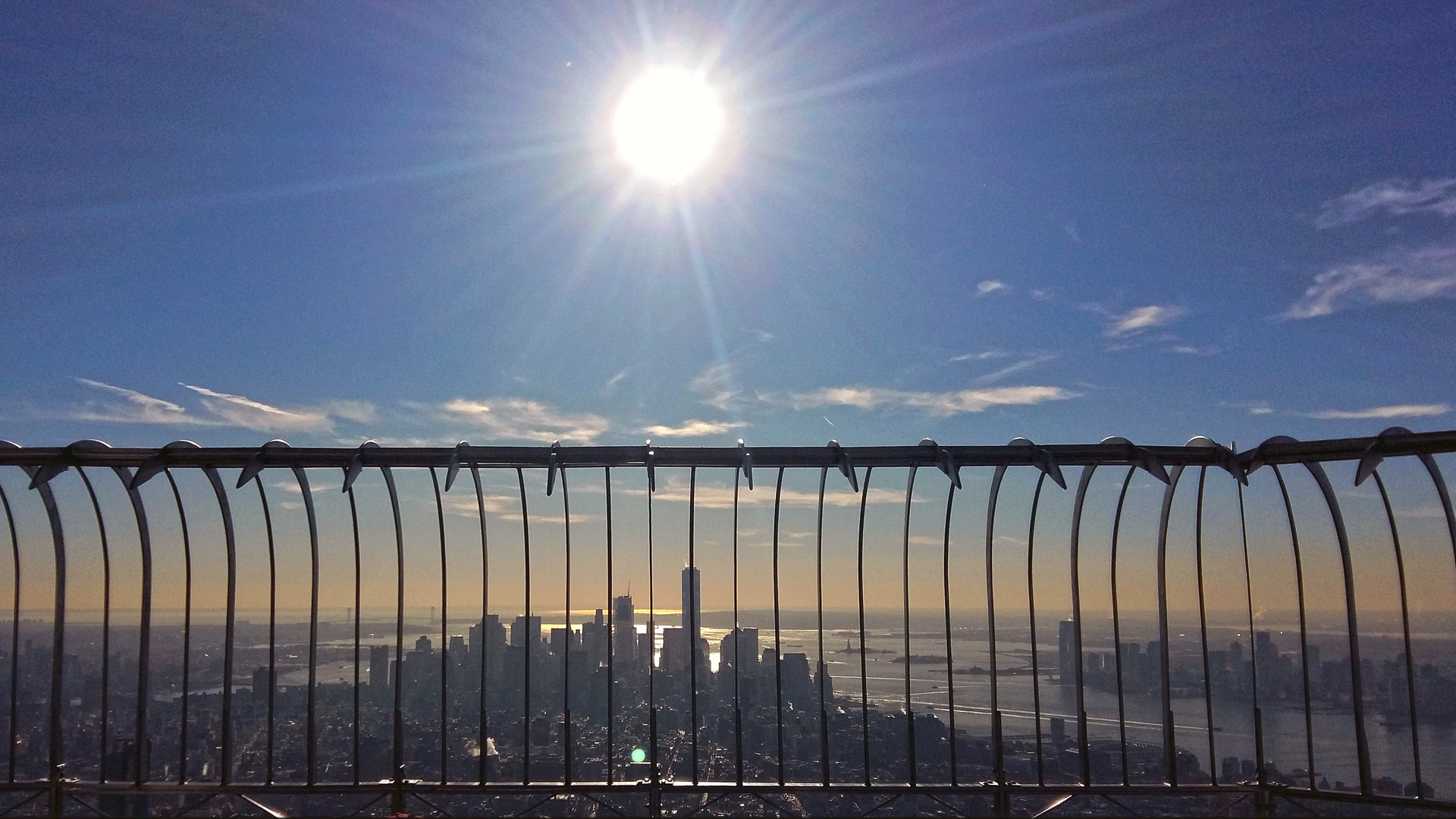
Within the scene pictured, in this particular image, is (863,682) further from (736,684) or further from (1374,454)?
(1374,454)

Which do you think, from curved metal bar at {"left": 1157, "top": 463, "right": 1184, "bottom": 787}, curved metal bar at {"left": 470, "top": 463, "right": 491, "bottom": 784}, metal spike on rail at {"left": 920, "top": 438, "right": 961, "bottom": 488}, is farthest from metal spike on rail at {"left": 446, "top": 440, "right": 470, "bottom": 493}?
curved metal bar at {"left": 1157, "top": 463, "right": 1184, "bottom": 787}

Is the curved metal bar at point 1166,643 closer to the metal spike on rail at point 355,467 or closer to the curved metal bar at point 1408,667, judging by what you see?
the curved metal bar at point 1408,667

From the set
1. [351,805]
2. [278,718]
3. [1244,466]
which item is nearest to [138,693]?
[278,718]

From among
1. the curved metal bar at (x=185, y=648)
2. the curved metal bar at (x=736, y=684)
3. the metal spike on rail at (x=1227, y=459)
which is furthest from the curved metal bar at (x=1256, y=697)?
the curved metal bar at (x=185, y=648)

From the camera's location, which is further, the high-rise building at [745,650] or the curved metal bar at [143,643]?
the high-rise building at [745,650]

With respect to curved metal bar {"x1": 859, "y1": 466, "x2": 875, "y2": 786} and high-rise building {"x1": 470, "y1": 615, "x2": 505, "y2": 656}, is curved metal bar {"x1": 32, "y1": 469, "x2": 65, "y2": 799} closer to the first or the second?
high-rise building {"x1": 470, "y1": 615, "x2": 505, "y2": 656}
